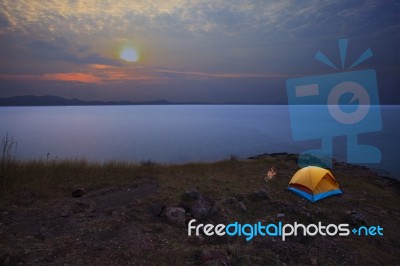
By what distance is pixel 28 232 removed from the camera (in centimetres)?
718

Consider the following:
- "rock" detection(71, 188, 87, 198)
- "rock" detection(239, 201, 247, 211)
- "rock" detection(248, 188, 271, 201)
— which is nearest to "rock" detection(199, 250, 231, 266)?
"rock" detection(239, 201, 247, 211)

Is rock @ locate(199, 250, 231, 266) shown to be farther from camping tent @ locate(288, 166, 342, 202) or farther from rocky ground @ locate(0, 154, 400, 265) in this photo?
camping tent @ locate(288, 166, 342, 202)

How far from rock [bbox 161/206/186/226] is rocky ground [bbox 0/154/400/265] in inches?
1.3

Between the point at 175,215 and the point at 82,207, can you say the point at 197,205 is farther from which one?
the point at 82,207

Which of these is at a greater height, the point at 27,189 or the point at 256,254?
the point at 27,189

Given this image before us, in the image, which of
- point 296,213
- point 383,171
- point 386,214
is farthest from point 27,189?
point 383,171

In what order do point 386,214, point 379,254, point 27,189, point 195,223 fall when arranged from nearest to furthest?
point 379,254
point 195,223
point 27,189
point 386,214

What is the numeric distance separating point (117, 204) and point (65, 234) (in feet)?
8.17

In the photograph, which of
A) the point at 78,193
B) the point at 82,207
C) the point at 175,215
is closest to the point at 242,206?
the point at 175,215

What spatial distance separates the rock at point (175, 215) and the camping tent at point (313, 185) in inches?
250

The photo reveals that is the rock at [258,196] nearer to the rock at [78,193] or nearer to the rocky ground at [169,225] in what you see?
the rocky ground at [169,225]

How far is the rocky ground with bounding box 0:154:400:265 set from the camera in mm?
6395

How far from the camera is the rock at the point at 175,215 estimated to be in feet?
27.3

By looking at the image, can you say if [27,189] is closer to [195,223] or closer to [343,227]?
[195,223]
